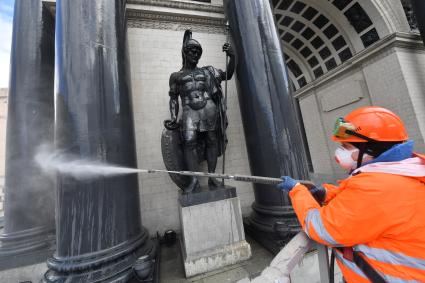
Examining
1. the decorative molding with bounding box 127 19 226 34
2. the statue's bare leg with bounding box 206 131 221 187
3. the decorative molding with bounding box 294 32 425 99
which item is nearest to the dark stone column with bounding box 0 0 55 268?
the decorative molding with bounding box 127 19 226 34

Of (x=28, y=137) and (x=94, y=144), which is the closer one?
(x=94, y=144)

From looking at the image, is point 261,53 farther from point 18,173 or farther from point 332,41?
point 332,41

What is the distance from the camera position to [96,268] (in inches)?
103

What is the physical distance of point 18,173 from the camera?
4.20 m

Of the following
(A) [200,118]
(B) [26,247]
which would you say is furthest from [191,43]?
(B) [26,247]

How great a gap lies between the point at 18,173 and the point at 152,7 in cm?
525

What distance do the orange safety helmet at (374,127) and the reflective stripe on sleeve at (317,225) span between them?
55cm

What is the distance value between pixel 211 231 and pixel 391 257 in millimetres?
2299

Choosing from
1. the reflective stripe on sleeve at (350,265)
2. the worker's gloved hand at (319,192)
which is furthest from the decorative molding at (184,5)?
the reflective stripe on sleeve at (350,265)

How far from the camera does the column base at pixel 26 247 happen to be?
12.0 feet

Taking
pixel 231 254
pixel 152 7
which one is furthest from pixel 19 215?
pixel 152 7

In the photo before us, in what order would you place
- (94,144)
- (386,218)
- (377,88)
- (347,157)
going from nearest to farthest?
→ 1. (386,218)
2. (347,157)
3. (94,144)
4. (377,88)

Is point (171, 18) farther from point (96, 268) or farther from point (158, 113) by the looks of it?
point (96, 268)

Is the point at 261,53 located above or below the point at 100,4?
below
